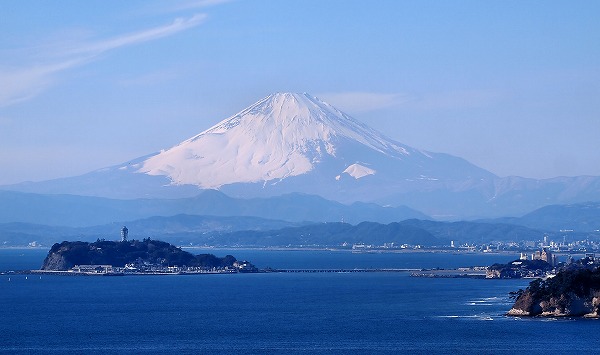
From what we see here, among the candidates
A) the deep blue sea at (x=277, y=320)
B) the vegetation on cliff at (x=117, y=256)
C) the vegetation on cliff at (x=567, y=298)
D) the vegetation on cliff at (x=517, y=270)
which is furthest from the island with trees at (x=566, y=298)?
the vegetation on cliff at (x=117, y=256)

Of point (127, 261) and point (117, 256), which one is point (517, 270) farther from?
point (117, 256)

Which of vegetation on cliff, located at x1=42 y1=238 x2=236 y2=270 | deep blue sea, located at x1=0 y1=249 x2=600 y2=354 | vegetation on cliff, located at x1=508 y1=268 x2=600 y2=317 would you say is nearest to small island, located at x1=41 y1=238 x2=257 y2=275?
vegetation on cliff, located at x1=42 y1=238 x2=236 y2=270

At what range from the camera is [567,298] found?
67375 mm

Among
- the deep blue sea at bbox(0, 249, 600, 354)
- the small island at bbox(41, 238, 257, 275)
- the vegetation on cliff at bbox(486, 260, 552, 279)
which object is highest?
the small island at bbox(41, 238, 257, 275)

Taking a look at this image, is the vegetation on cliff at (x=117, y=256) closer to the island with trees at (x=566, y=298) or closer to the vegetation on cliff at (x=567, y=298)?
the island with trees at (x=566, y=298)

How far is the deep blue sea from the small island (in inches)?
815

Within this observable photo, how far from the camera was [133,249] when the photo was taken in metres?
135

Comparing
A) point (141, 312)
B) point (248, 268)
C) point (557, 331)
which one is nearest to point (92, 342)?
point (141, 312)

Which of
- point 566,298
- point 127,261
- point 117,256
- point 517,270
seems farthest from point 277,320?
point 117,256

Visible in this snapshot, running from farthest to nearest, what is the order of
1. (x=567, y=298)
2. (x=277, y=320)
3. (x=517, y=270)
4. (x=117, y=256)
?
(x=117, y=256)
(x=517, y=270)
(x=277, y=320)
(x=567, y=298)

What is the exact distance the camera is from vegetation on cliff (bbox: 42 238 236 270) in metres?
130

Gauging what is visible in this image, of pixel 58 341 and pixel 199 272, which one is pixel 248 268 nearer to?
pixel 199 272

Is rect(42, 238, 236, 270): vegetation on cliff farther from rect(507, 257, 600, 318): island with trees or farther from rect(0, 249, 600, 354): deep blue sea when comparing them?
rect(507, 257, 600, 318): island with trees

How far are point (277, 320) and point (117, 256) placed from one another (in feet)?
212
